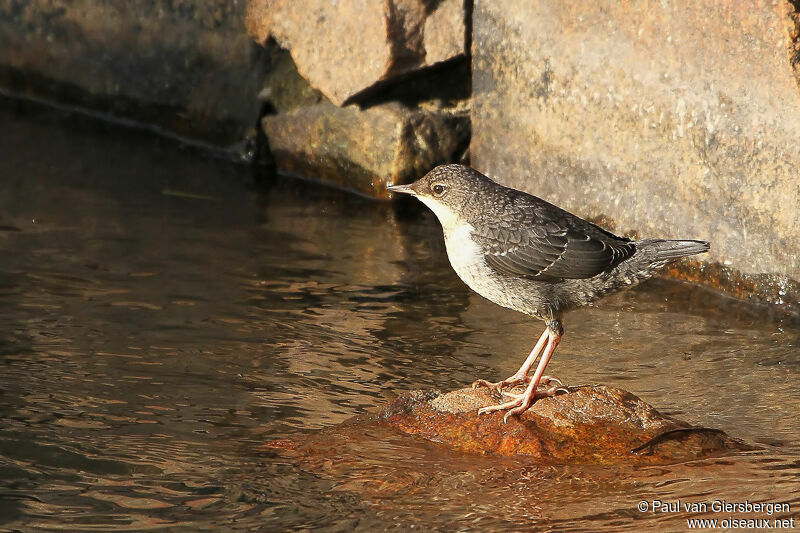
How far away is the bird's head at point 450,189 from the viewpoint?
5.47 metres

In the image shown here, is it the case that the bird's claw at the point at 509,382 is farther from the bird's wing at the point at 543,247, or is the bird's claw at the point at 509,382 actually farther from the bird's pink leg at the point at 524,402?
the bird's wing at the point at 543,247

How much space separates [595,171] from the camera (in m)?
7.88

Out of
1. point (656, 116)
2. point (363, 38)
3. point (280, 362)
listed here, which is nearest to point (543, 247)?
point (280, 362)

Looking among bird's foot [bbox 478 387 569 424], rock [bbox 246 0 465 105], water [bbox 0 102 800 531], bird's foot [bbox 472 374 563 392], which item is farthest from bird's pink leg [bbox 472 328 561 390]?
rock [bbox 246 0 465 105]

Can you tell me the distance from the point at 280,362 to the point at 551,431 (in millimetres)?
1727

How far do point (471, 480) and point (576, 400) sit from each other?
69 cm

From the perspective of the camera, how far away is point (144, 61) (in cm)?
1066

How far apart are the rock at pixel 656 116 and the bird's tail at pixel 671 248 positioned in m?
1.82

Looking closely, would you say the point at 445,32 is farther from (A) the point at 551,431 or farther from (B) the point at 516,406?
(A) the point at 551,431

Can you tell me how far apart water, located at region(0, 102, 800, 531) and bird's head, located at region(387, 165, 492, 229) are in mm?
959

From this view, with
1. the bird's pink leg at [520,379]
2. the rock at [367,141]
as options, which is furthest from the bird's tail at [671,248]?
the rock at [367,141]

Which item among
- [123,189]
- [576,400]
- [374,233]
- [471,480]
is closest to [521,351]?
[576,400]

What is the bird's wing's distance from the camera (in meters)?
5.29

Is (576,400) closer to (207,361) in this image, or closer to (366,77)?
(207,361)
